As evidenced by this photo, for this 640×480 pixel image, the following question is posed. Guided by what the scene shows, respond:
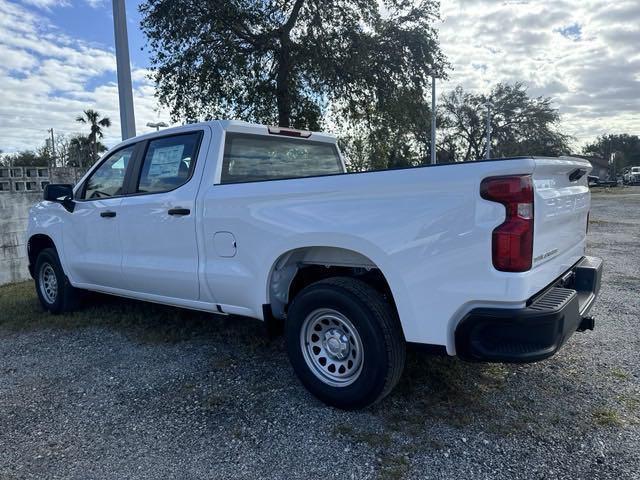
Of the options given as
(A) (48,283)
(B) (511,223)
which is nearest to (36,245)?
(A) (48,283)

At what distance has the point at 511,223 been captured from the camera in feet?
8.30

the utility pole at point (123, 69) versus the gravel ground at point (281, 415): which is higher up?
the utility pole at point (123, 69)

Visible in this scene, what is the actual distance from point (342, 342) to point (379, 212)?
92 centimetres

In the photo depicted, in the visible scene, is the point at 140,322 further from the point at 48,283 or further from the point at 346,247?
the point at 346,247

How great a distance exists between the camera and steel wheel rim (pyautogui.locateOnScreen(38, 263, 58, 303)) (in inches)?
229

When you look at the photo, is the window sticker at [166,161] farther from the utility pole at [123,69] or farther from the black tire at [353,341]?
the utility pole at [123,69]

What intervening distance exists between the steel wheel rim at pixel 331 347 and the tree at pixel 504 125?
38188 mm

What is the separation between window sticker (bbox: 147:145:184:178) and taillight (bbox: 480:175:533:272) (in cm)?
273

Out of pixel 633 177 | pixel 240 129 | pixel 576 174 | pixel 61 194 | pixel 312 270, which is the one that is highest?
pixel 240 129

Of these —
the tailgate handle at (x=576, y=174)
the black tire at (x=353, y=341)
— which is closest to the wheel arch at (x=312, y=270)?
the black tire at (x=353, y=341)

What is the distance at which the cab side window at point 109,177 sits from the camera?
4832mm

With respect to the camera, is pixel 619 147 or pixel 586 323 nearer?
pixel 586 323

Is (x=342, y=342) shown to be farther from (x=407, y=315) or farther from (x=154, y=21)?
(x=154, y=21)

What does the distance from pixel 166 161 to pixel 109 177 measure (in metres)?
0.97
